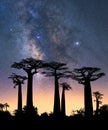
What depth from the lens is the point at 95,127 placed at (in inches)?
699

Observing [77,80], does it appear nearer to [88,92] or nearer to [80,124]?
[88,92]

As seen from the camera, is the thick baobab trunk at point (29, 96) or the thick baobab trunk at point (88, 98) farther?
the thick baobab trunk at point (88, 98)

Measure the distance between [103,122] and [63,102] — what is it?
18578 millimetres

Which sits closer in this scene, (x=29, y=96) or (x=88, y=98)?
(x=29, y=96)

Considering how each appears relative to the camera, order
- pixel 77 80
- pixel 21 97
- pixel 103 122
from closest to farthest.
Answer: pixel 103 122 < pixel 77 80 < pixel 21 97

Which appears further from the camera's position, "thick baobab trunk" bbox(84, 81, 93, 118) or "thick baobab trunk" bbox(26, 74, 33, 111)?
"thick baobab trunk" bbox(84, 81, 93, 118)

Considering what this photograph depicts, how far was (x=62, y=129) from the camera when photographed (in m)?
17.7

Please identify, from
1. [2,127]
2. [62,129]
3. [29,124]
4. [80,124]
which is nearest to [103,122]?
[80,124]

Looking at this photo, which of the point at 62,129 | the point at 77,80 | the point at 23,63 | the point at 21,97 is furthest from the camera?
the point at 21,97

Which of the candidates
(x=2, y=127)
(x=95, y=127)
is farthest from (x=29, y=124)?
(x=95, y=127)

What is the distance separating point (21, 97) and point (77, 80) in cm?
618

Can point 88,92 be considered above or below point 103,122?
above

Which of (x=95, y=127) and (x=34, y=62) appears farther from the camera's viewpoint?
(x=34, y=62)

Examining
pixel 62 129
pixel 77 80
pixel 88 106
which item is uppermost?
pixel 77 80
